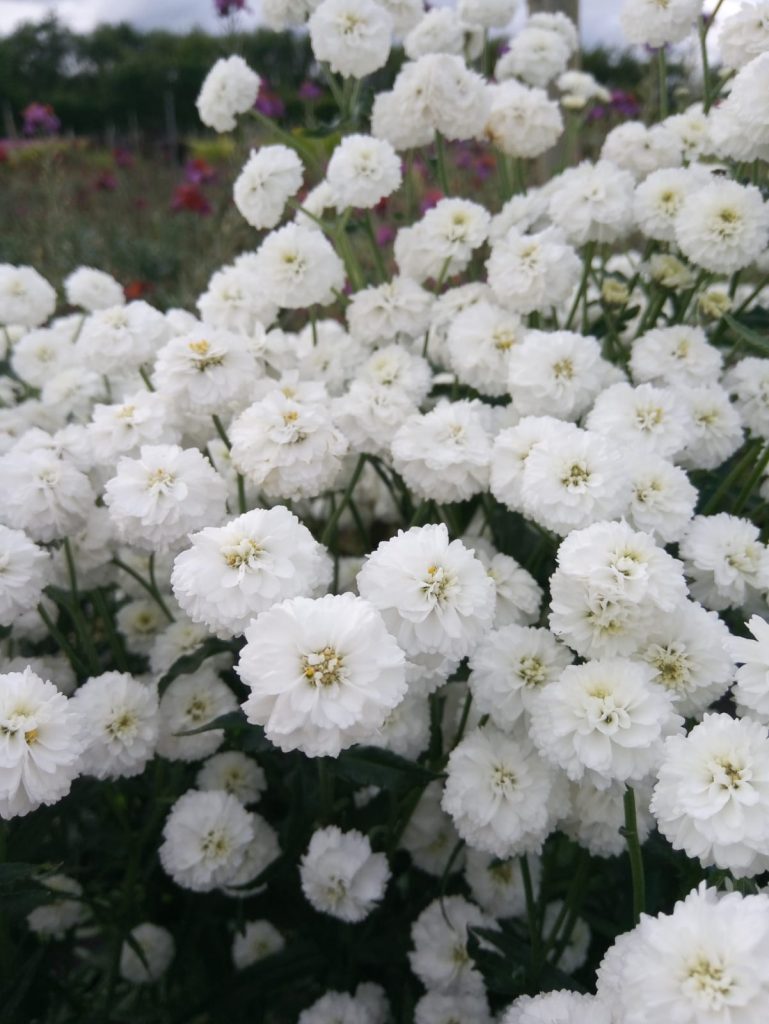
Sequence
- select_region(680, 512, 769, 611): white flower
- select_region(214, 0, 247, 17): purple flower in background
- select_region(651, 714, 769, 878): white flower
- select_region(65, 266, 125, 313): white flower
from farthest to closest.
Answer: select_region(214, 0, 247, 17): purple flower in background
select_region(65, 266, 125, 313): white flower
select_region(680, 512, 769, 611): white flower
select_region(651, 714, 769, 878): white flower

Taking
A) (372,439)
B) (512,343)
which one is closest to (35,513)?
(372,439)

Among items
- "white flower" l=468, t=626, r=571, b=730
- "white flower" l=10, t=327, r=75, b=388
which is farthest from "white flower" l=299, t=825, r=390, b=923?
"white flower" l=10, t=327, r=75, b=388

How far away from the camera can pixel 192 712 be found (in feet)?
4.56

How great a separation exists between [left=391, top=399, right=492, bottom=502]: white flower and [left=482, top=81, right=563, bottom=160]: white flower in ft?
2.66

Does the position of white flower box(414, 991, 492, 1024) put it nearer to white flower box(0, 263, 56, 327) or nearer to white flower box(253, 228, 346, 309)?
white flower box(253, 228, 346, 309)

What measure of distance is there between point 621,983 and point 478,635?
0.36m

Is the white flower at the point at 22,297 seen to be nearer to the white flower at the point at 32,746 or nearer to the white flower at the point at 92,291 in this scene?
the white flower at the point at 92,291

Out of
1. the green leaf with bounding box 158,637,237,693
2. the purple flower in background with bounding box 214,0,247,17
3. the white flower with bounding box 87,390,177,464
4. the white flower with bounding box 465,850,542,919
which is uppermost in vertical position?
the purple flower in background with bounding box 214,0,247,17

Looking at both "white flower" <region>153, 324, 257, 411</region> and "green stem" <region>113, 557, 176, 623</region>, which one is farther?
"green stem" <region>113, 557, 176, 623</region>

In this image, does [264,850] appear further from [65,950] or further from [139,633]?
[65,950]

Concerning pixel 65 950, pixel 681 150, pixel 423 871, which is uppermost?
pixel 681 150

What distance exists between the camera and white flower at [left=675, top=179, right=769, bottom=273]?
4.83ft

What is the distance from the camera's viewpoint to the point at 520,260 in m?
1.54

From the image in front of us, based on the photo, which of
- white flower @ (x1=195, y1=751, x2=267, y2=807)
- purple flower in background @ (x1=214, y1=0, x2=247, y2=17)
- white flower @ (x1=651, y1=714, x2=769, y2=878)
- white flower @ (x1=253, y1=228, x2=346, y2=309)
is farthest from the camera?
purple flower in background @ (x1=214, y1=0, x2=247, y2=17)
